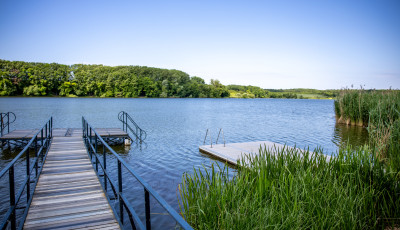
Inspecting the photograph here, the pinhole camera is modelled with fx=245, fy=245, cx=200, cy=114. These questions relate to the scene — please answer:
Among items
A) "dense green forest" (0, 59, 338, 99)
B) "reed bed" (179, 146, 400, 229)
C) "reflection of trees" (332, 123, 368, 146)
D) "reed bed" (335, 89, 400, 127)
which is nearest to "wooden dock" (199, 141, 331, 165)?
"reed bed" (179, 146, 400, 229)

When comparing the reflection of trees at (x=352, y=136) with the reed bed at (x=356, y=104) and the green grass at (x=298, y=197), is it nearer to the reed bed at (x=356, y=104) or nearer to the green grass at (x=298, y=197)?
the reed bed at (x=356, y=104)

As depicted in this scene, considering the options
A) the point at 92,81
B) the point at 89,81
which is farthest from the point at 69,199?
the point at 89,81

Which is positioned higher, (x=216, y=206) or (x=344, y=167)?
(x=344, y=167)

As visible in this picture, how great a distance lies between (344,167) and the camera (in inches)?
166

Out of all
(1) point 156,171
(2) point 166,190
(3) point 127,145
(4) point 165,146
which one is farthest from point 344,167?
(3) point 127,145

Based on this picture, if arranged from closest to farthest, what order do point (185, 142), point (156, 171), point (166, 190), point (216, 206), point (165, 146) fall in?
1. point (216, 206)
2. point (166, 190)
3. point (156, 171)
4. point (165, 146)
5. point (185, 142)

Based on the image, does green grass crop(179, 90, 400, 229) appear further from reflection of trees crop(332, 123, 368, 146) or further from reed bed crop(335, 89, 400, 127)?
reed bed crop(335, 89, 400, 127)

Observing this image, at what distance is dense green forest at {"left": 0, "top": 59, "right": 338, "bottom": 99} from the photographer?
2918 inches

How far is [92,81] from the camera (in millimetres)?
84000

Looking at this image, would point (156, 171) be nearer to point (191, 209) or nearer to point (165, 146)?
point (165, 146)

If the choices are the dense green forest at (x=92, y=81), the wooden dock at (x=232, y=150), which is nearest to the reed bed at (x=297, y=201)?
the wooden dock at (x=232, y=150)

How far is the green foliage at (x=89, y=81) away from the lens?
74.1m

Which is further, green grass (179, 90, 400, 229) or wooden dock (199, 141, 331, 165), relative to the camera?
wooden dock (199, 141, 331, 165)

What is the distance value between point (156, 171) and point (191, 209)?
17.3ft
